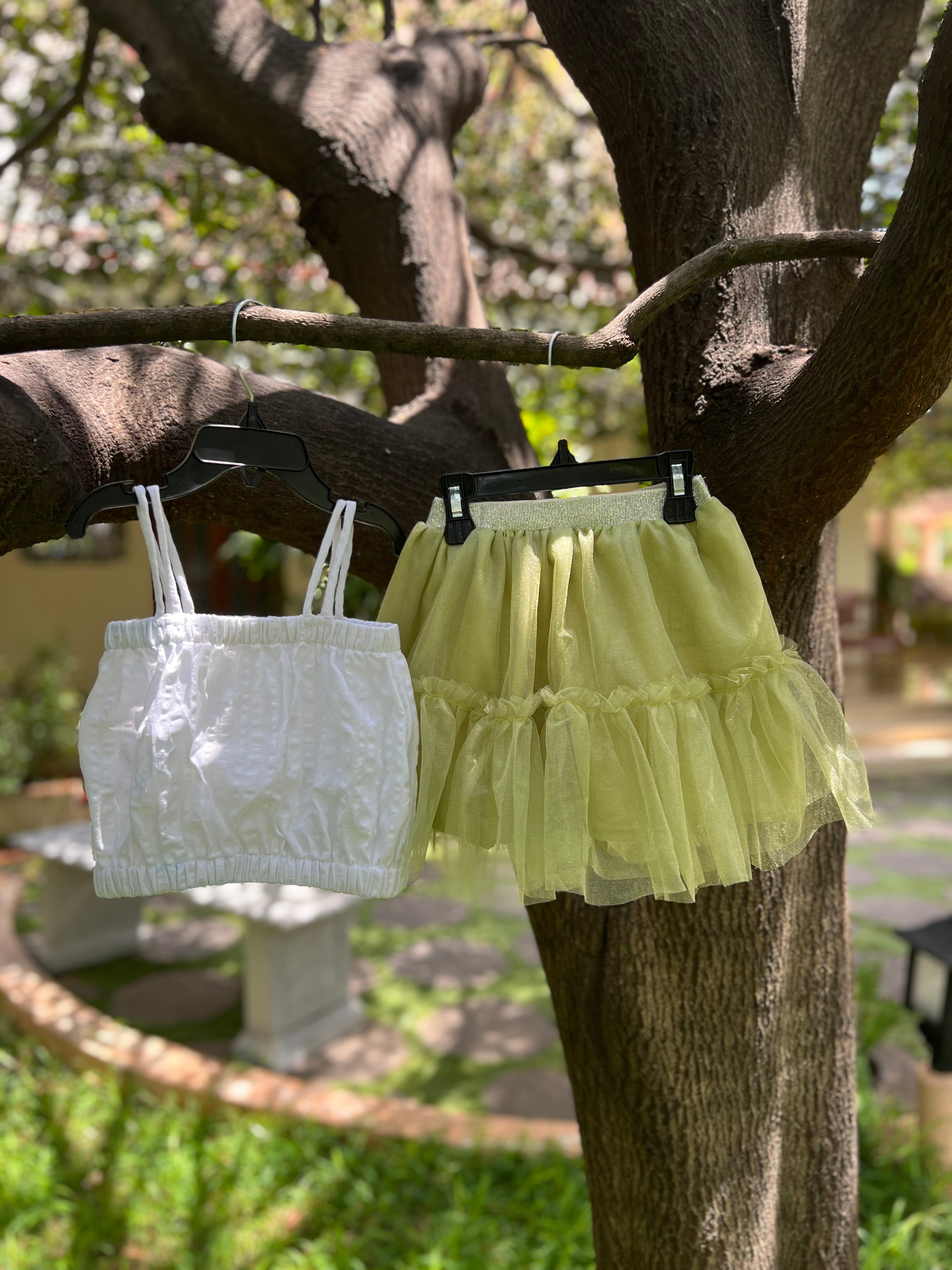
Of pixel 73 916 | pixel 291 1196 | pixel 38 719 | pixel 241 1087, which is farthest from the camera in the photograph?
pixel 38 719

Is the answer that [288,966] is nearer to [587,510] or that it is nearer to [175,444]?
[175,444]

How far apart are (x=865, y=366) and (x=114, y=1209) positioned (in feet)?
9.51

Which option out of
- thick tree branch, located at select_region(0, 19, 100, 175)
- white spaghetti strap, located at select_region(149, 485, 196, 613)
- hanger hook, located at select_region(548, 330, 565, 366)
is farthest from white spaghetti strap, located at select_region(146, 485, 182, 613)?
thick tree branch, located at select_region(0, 19, 100, 175)

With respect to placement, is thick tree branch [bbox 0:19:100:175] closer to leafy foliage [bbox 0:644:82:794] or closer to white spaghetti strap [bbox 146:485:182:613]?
white spaghetti strap [bbox 146:485:182:613]

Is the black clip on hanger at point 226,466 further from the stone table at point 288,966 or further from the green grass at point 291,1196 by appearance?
the stone table at point 288,966

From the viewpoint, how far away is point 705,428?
4.76ft

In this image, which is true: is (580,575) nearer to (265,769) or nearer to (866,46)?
(265,769)

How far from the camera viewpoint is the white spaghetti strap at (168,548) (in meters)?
1.18

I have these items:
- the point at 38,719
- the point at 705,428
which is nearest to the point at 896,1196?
the point at 705,428

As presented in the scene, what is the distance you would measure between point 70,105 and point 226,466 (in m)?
2.15

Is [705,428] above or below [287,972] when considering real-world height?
above

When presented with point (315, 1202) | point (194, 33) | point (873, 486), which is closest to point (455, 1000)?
point (315, 1202)

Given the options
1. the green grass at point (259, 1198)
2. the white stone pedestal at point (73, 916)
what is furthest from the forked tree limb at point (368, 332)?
the white stone pedestal at point (73, 916)

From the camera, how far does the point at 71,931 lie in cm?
448
